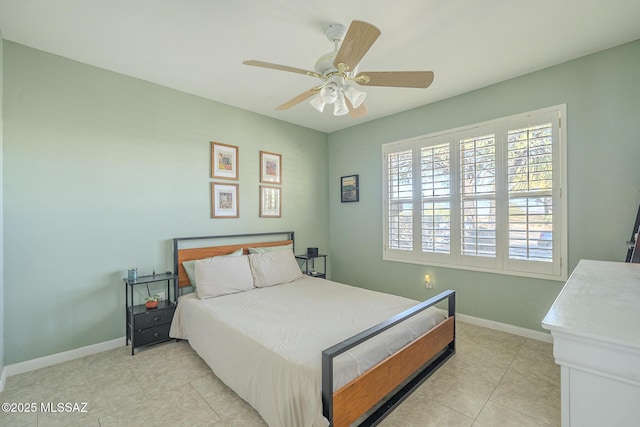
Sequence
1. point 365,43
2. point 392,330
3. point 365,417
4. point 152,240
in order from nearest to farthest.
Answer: point 365,43
point 365,417
point 392,330
point 152,240

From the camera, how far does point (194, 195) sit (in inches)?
133

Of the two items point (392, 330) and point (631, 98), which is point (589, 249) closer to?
point (631, 98)

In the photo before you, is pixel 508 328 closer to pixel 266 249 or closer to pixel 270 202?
pixel 266 249

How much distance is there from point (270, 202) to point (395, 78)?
2.57 m

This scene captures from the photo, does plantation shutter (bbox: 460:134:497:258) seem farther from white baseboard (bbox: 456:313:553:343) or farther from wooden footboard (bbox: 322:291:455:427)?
wooden footboard (bbox: 322:291:455:427)

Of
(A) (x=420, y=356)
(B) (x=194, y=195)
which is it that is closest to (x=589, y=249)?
(A) (x=420, y=356)

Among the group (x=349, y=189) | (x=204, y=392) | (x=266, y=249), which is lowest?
(x=204, y=392)

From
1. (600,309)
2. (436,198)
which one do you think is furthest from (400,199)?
(600,309)

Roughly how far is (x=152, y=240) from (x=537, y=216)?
3.98 m

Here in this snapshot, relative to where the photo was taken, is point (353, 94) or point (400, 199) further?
point (400, 199)

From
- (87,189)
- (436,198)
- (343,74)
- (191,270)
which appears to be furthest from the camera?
(436,198)

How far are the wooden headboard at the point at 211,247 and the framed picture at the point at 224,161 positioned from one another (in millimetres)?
789

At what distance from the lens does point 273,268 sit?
3377 mm

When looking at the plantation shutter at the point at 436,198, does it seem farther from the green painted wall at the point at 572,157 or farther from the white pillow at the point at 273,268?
the white pillow at the point at 273,268
